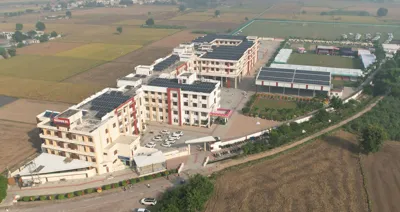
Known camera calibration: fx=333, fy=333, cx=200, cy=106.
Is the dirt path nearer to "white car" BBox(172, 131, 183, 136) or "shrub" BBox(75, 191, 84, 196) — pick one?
"white car" BBox(172, 131, 183, 136)

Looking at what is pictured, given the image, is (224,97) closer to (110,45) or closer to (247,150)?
(247,150)

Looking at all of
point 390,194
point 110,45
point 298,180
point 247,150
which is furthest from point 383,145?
point 110,45

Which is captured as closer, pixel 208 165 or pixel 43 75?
pixel 208 165

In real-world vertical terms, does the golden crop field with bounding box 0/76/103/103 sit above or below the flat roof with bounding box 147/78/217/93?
below

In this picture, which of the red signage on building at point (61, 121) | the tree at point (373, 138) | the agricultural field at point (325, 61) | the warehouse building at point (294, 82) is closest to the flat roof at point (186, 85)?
the warehouse building at point (294, 82)

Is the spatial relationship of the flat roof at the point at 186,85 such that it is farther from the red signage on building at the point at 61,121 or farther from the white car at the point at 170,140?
the red signage on building at the point at 61,121

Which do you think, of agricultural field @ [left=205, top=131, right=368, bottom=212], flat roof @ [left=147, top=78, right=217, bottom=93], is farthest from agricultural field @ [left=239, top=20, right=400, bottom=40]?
agricultural field @ [left=205, top=131, right=368, bottom=212]
